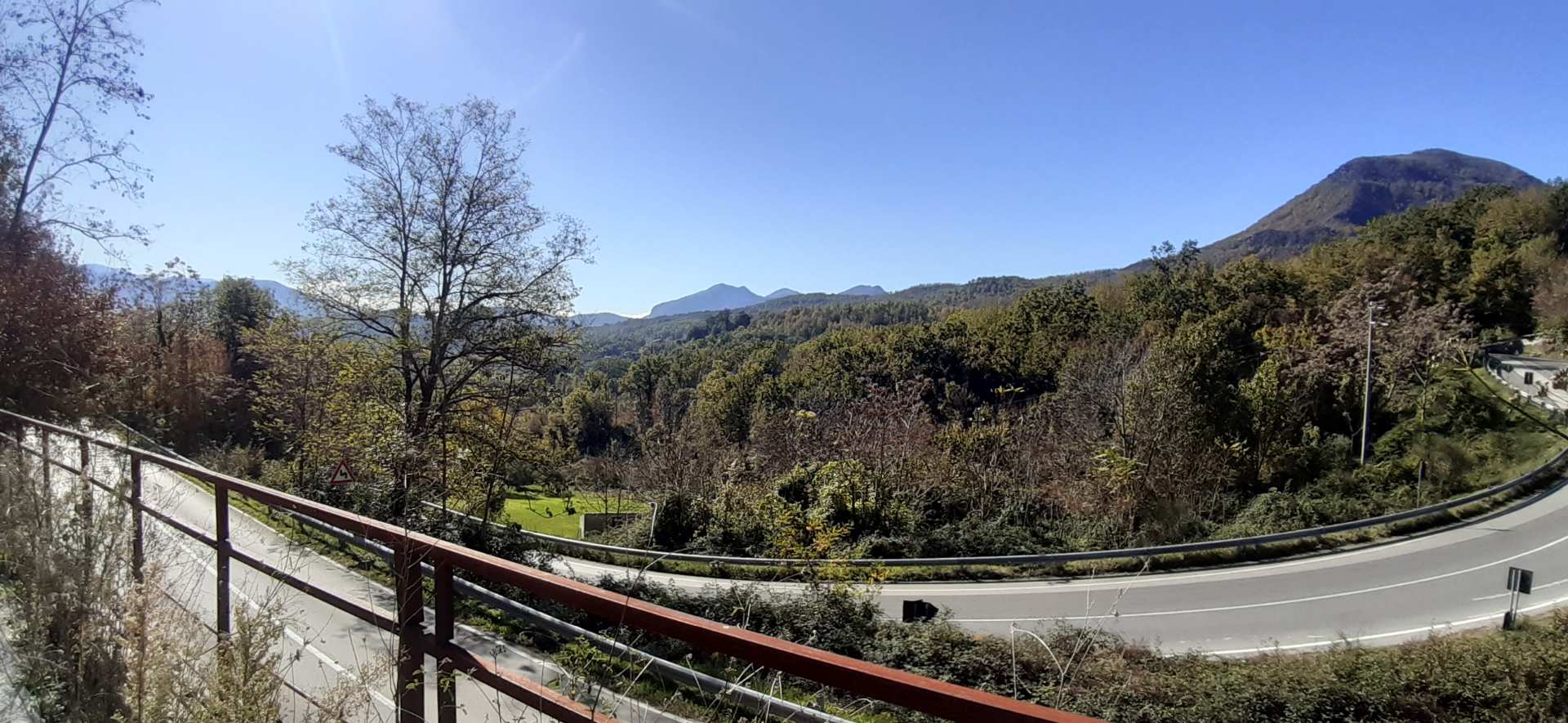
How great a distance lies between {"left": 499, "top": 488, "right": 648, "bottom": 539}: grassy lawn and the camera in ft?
94.0

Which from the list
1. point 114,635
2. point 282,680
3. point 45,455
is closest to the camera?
point 282,680

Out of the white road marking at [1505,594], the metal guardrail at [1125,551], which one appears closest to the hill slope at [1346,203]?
the metal guardrail at [1125,551]

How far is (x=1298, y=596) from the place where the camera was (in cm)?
1524

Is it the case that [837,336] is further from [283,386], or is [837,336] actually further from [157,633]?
[157,633]

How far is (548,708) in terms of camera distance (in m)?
1.80

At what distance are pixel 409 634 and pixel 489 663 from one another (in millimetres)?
326

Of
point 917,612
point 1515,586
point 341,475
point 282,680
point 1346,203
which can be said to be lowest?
point 917,612

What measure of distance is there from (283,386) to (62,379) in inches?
349

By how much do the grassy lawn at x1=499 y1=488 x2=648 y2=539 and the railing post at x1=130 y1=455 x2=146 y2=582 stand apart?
22.1 meters

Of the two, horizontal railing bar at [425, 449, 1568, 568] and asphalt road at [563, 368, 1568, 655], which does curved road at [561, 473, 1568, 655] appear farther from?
horizontal railing bar at [425, 449, 1568, 568]

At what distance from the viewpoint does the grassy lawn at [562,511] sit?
28.6m

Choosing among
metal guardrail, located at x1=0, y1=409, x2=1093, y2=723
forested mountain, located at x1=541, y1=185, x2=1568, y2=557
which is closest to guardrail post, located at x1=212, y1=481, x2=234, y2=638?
metal guardrail, located at x1=0, y1=409, x2=1093, y2=723

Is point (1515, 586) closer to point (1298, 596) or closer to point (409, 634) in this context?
point (1298, 596)

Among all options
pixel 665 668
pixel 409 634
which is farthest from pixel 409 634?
pixel 665 668
